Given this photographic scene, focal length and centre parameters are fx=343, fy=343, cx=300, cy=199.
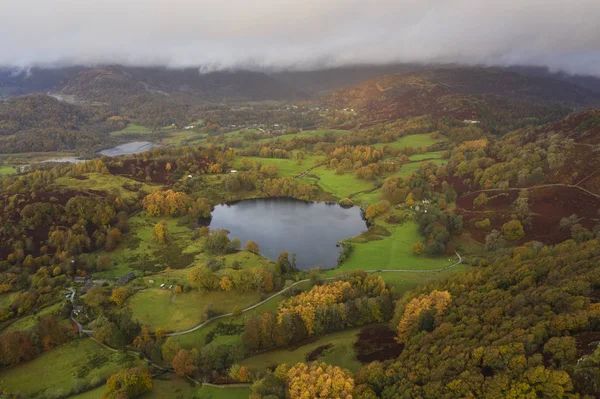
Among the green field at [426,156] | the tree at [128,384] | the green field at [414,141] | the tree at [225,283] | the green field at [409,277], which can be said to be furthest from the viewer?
the green field at [414,141]

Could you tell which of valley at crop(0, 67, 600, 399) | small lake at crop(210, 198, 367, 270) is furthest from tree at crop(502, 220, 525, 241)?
small lake at crop(210, 198, 367, 270)

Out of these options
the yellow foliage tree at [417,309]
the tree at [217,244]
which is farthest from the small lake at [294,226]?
the yellow foliage tree at [417,309]

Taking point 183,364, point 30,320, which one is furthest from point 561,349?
point 30,320

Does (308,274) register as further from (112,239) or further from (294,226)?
(112,239)

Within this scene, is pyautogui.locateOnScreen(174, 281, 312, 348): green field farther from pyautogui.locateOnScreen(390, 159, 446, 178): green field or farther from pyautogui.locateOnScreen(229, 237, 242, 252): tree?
pyautogui.locateOnScreen(390, 159, 446, 178): green field

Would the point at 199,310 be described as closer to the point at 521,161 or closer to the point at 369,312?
the point at 369,312

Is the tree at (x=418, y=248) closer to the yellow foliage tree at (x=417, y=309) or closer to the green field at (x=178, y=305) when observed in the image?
the yellow foliage tree at (x=417, y=309)
